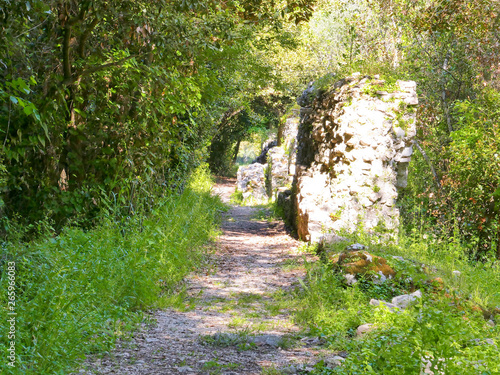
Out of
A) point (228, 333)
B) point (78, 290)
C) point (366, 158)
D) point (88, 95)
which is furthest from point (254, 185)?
point (78, 290)

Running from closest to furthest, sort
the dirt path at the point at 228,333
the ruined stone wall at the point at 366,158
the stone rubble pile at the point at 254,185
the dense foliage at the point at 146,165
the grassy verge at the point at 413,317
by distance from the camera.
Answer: the grassy verge at the point at 413,317 → the dense foliage at the point at 146,165 → the dirt path at the point at 228,333 → the ruined stone wall at the point at 366,158 → the stone rubble pile at the point at 254,185

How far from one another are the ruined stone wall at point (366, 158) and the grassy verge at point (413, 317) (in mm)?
929

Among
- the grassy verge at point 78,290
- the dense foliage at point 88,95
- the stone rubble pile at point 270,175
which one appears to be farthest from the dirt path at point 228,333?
the stone rubble pile at point 270,175

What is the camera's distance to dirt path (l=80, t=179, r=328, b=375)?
11.5 feet

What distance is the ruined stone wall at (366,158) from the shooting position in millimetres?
8227

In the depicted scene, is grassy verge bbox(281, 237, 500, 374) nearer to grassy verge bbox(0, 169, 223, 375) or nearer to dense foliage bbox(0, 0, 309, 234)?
grassy verge bbox(0, 169, 223, 375)

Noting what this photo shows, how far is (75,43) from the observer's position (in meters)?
5.46

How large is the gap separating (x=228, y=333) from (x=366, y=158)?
4996 millimetres

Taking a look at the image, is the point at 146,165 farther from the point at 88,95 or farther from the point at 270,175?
the point at 270,175

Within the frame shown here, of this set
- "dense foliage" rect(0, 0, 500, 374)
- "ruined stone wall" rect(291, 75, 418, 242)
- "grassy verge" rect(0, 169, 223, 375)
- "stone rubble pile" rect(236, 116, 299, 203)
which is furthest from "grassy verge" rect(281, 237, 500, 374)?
"stone rubble pile" rect(236, 116, 299, 203)

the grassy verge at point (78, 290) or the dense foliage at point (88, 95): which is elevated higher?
the dense foliage at point (88, 95)

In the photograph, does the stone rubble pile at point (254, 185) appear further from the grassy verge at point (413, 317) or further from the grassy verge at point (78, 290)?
the grassy verge at point (78, 290)

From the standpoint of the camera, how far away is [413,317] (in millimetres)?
3346

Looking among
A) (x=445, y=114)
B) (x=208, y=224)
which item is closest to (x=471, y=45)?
(x=445, y=114)
